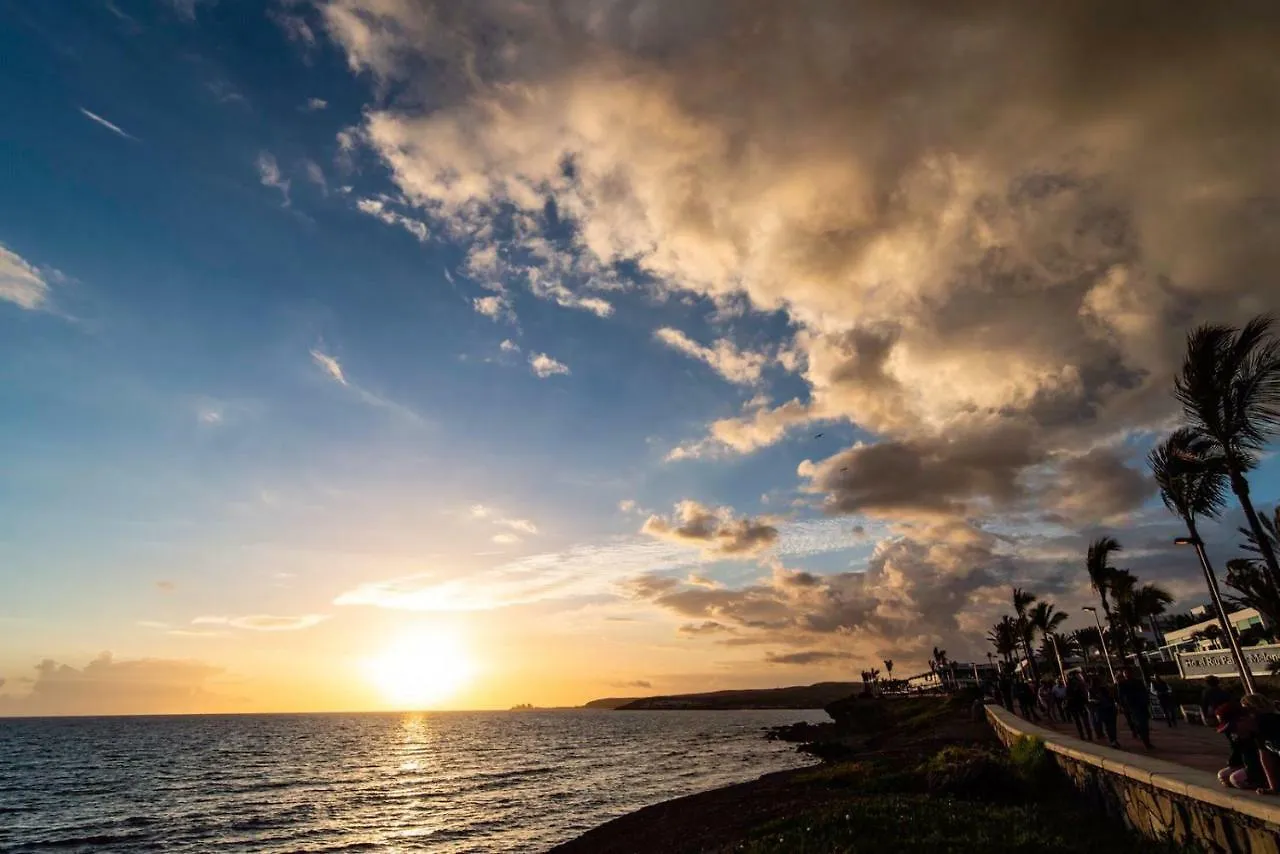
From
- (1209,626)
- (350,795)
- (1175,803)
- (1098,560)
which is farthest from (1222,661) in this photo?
(350,795)

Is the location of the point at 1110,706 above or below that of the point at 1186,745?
above

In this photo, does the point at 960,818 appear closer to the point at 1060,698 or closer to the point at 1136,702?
the point at 1136,702

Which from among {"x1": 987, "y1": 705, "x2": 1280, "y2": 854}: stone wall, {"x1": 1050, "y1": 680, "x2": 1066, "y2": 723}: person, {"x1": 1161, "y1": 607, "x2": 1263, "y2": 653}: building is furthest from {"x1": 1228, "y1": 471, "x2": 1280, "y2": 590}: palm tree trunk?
{"x1": 1161, "y1": 607, "x2": 1263, "y2": 653}: building

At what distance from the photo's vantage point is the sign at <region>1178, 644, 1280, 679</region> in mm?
28625

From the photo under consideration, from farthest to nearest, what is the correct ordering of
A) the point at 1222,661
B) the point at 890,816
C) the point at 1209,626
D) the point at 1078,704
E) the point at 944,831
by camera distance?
the point at 1209,626 < the point at 1222,661 < the point at 1078,704 < the point at 890,816 < the point at 944,831

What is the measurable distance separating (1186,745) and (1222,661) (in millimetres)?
22896

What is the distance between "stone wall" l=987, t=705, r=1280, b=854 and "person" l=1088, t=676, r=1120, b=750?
5.25 feet

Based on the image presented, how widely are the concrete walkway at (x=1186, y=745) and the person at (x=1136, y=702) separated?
0.44m

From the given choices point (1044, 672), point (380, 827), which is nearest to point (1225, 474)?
point (380, 827)

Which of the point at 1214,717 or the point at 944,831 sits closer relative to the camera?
the point at 944,831

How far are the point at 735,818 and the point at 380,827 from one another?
2265cm

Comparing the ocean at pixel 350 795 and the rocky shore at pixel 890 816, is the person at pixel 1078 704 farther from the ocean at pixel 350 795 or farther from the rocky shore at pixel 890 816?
the ocean at pixel 350 795

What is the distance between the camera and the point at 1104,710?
1756 centimetres

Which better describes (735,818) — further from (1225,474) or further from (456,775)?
(456,775)
